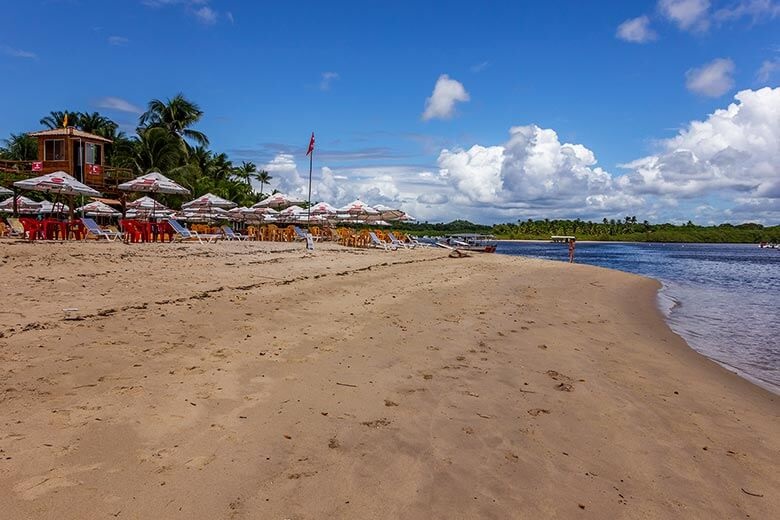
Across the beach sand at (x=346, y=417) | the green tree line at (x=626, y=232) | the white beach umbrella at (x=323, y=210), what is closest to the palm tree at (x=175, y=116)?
the white beach umbrella at (x=323, y=210)

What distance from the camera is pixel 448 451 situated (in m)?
3.37

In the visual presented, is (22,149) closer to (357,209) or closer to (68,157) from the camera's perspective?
(68,157)

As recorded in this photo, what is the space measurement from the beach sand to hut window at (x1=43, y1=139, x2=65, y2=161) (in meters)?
24.8

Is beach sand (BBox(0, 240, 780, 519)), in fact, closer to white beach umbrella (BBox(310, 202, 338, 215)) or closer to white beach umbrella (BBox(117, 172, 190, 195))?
white beach umbrella (BBox(117, 172, 190, 195))

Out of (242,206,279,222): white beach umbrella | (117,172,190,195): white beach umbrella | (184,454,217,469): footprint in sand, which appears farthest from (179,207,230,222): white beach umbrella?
(184,454,217,469): footprint in sand

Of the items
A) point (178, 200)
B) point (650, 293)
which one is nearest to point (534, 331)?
point (650, 293)

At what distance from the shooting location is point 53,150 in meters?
28.4

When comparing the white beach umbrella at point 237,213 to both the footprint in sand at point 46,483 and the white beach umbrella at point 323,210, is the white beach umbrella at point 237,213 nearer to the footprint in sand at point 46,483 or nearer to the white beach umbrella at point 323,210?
the white beach umbrella at point 323,210

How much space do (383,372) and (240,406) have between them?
1.57m

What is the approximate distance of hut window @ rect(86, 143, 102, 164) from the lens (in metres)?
28.9

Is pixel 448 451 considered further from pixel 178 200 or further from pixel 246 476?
pixel 178 200

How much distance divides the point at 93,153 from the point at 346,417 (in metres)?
31.7

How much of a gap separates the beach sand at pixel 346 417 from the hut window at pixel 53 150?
81.4ft

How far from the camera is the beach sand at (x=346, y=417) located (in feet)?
8.92
